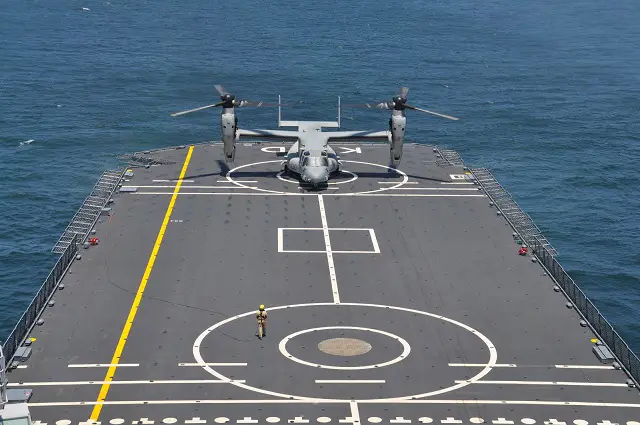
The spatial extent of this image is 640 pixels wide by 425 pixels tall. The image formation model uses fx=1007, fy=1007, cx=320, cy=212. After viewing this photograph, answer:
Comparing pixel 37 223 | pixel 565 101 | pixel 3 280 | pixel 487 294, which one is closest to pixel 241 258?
pixel 487 294

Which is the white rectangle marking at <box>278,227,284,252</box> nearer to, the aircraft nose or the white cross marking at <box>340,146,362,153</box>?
the aircraft nose

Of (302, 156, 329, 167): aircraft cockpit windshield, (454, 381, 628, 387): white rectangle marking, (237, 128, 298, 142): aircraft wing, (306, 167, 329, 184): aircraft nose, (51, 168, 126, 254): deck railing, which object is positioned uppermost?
(237, 128, 298, 142): aircraft wing

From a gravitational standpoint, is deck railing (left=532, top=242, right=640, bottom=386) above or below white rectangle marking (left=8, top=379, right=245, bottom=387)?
above

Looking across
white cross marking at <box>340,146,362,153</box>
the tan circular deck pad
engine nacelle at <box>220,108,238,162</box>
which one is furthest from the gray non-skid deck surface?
white cross marking at <box>340,146,362,153</box>

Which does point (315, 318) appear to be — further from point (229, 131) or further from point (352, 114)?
point (352, 114)

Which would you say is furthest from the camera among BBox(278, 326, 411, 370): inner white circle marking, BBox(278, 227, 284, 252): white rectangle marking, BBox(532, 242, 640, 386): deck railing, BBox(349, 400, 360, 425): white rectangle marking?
BBox(278, 227, 284, 252): white rectangle marking
